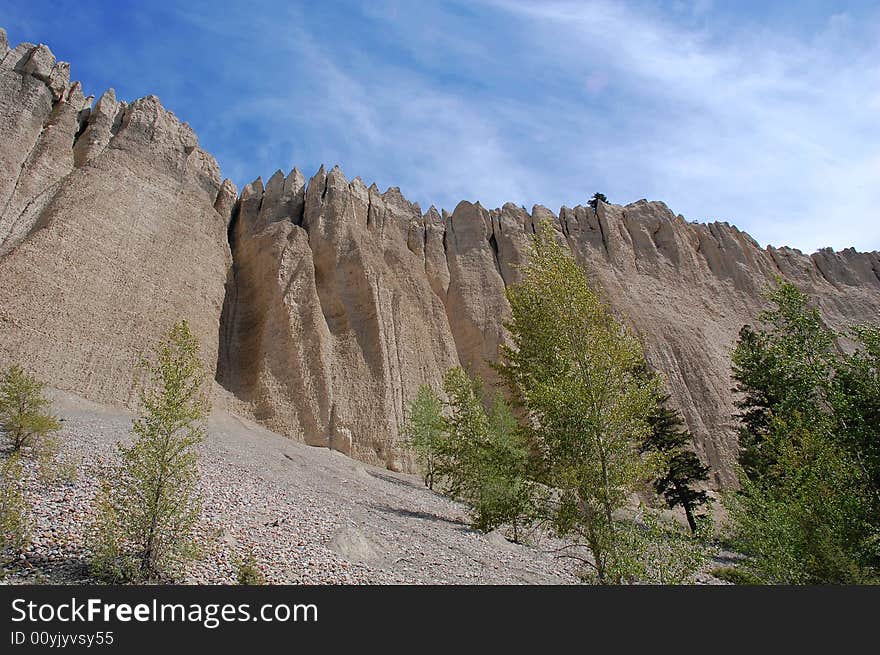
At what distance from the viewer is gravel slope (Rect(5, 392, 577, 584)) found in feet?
32.0

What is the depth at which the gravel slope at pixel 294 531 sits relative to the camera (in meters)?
9.77

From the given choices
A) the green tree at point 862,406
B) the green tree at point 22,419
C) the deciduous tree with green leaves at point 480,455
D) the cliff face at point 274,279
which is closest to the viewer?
the green tree at point 862,406

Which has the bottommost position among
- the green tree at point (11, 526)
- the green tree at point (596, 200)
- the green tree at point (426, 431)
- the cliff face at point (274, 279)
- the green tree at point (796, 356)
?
the green tree at point (11, 526)

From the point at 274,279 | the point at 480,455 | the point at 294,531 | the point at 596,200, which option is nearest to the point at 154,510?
the point at 294,531

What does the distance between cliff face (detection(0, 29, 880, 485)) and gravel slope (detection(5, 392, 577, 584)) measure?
A: 10658 mm

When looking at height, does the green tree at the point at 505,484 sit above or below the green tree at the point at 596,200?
below

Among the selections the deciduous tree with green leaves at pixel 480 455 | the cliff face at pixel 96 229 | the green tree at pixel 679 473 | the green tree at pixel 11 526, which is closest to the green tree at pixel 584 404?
the deciduous tree with green leaves at pixel 480 455

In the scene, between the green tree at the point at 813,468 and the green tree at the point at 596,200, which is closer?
the green tree at the point at 813,468

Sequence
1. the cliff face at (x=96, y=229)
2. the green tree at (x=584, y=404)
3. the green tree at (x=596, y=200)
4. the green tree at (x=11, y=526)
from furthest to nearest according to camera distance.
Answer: the green tree at (x=596, y=200) → the cliff face at (x=96, y=229) → the green tree at (x=584, y=404) → the green tree at (x=11, y=526)

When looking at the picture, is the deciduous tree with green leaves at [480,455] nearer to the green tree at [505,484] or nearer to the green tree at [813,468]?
the green tree at [505,484]

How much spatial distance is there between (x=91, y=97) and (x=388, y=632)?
51.0 meters

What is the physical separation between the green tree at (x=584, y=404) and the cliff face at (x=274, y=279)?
743 inches

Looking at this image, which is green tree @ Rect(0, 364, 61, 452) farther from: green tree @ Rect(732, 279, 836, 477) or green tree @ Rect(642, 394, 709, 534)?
green tree @ Rect(642, 394, 709, 534)

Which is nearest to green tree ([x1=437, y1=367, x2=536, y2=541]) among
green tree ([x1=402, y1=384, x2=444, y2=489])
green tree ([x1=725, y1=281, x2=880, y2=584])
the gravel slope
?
the gravel slope
